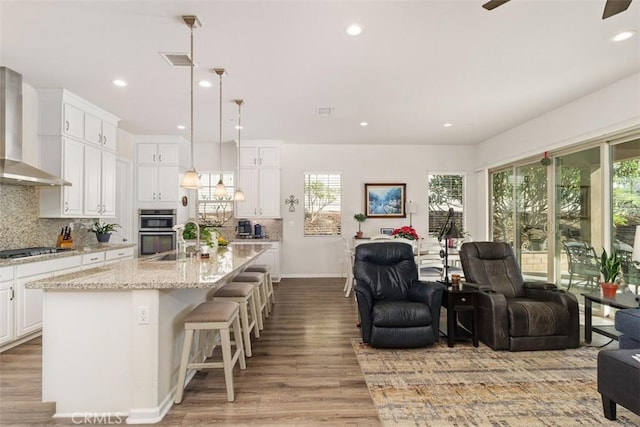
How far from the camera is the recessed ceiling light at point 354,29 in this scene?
262 centimetres

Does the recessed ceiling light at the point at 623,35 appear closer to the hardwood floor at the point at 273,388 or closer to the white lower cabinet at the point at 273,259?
the hardwood floor at the point at 273,388

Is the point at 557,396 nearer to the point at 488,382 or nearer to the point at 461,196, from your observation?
the point at 488,382

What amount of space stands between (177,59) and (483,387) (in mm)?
3950

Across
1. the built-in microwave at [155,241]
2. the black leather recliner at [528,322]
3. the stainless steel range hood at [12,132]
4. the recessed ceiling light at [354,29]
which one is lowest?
the black leather recliner at [528,322]

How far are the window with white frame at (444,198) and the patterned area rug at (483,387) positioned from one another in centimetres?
415

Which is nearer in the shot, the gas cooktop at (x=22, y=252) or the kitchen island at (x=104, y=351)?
the kitchen island at (x=104, y=351)

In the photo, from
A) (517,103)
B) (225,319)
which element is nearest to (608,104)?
(517,103)

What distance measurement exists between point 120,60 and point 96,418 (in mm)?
3101

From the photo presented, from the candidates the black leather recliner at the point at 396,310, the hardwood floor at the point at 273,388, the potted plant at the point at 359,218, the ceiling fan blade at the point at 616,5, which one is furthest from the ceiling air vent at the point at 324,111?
the ceiling fan blade at the point at 616,5

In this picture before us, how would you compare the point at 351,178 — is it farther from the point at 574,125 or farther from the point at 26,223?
the point at 26,223

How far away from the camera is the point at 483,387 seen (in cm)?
248

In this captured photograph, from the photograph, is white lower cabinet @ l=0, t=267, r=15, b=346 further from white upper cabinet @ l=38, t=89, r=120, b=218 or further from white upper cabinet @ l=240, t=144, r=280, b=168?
white upper cabinet @ l=240, t=144, r=280, b=168

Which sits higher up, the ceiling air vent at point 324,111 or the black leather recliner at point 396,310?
the ceiling air vent at point 324,111

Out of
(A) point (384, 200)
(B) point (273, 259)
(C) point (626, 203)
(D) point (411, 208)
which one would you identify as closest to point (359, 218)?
(A) point (384, 200)
